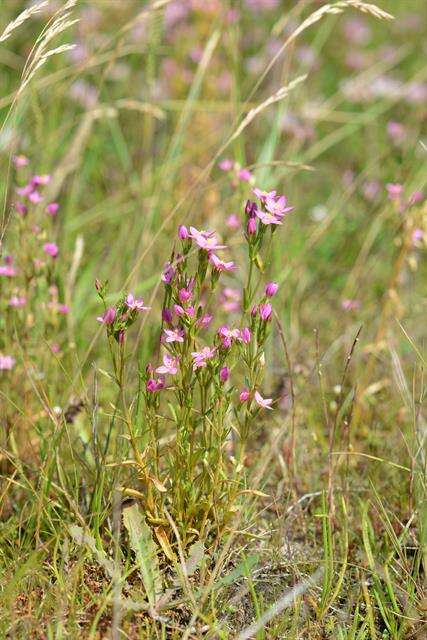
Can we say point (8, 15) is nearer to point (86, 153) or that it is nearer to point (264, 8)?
point (86, 153)

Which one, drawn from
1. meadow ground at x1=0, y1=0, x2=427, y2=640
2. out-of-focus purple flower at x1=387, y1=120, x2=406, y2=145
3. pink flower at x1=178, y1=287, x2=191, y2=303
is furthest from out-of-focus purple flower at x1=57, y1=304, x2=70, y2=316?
out-of-focus purple flower at x1=387, y1=120, x2=406, y2=145

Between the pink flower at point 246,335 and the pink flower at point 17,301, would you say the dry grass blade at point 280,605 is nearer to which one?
the pink flower at point 246,335

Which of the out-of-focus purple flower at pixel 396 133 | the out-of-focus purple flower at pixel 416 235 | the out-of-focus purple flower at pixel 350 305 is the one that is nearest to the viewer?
the out-of-focus purple flower at pixel 416 235

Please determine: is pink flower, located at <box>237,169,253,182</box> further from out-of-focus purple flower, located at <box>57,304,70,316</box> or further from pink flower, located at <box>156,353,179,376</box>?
pink flower, located at <box>156,353,179,376</box>

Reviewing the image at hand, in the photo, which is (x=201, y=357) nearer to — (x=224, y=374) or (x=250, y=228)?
(x=224, y=374)

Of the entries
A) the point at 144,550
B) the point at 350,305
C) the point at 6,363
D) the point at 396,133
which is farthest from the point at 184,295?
the point at 396,133

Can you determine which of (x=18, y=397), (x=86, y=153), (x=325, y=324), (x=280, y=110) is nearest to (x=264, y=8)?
(x=86, y=153)

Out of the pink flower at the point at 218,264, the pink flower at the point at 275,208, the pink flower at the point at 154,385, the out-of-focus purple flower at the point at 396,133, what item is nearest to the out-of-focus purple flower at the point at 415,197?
the pink flower at the point at 275,208
